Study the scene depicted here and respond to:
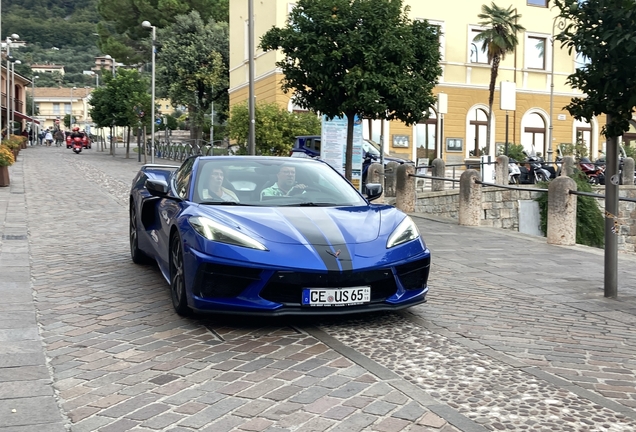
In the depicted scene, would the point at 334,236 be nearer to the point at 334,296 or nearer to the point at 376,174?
the point at 334,296

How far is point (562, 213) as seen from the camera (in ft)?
41.9

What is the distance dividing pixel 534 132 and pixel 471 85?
4.71 metres

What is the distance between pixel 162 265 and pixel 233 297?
5.43ft

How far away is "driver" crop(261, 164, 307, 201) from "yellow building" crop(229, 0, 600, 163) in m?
31.8

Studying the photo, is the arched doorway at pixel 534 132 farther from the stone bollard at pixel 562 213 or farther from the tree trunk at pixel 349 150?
the stone bollard at pixel 562 213

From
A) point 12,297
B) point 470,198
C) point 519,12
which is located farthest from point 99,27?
point 12,297

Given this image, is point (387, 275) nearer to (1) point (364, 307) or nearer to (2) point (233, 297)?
(1) point (364, 307)

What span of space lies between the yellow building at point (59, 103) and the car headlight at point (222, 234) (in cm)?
15601

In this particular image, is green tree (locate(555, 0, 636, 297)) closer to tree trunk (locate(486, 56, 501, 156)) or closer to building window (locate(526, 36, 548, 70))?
tree trunk (locate(486, 56, 501, 156))

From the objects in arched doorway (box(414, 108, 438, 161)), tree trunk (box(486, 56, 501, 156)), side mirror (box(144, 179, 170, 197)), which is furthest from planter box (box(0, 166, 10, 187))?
tree trunk (box(486, 56, 501, 156))

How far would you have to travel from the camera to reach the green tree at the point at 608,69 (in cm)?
705

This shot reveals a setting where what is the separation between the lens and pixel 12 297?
6.93 metres

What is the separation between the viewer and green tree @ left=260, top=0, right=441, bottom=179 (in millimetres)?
16312

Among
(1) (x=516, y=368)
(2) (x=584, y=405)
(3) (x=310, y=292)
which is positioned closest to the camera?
(2) (x=584, y=405)
